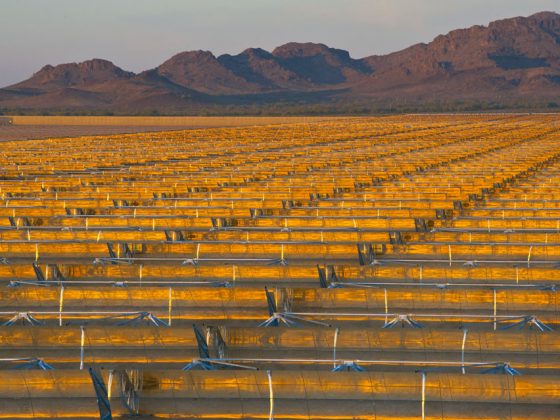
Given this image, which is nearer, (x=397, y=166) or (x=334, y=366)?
(x=334, y=366)

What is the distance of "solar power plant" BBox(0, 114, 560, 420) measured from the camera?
12539 mm

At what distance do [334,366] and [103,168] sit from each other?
33.9 meters

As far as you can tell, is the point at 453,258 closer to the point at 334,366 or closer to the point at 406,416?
the point at 334,366

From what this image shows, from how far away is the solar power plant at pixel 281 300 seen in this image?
41.1 feet

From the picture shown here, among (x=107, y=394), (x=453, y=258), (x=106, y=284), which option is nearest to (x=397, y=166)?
(x=453, y=258)

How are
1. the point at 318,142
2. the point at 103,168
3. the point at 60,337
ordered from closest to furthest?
the point at 60,337
the point at 103,168
the point at 318,142

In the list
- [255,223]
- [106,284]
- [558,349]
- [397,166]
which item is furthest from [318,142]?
[558,349]

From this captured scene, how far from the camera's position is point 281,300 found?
55.4 ft

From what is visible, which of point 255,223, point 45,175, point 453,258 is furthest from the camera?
point 45,175

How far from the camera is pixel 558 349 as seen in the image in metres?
14.5

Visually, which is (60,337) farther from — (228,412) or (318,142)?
(318,142)

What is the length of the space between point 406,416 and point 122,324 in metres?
5.81

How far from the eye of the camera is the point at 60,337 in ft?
49.0

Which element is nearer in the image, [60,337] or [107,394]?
[107,394]
